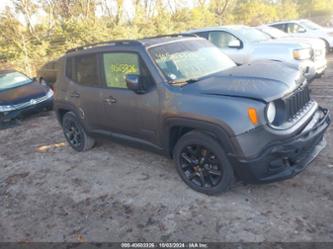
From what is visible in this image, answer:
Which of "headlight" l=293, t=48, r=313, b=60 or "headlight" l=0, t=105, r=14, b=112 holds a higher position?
"headlight" l=293, t=48, r=313, b=60

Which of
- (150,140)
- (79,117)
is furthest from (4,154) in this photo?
(150,140)

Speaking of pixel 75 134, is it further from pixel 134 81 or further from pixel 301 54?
pixel 301 54

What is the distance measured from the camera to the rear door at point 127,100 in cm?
384

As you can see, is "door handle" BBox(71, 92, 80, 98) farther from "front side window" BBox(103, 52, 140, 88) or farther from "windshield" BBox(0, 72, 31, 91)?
"windshield" BBox(0, 72, 31, 91)

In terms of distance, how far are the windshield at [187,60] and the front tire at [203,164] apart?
31.3 inches

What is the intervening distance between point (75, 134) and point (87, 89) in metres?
1.16

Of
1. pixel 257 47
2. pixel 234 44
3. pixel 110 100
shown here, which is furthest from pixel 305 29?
pixel 110 100

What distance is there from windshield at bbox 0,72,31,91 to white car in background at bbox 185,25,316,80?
17.3ft

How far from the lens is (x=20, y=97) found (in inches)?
317

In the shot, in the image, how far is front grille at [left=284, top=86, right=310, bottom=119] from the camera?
132 inches

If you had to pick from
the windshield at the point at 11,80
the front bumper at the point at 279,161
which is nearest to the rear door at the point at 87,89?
the front bumper at the point at 279,161

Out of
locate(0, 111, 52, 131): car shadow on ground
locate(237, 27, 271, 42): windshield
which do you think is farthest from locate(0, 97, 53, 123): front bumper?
locate(237, 27, 271, 42): windshield

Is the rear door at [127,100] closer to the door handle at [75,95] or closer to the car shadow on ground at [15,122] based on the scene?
the door handle at [75,95]

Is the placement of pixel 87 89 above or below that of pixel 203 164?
above
